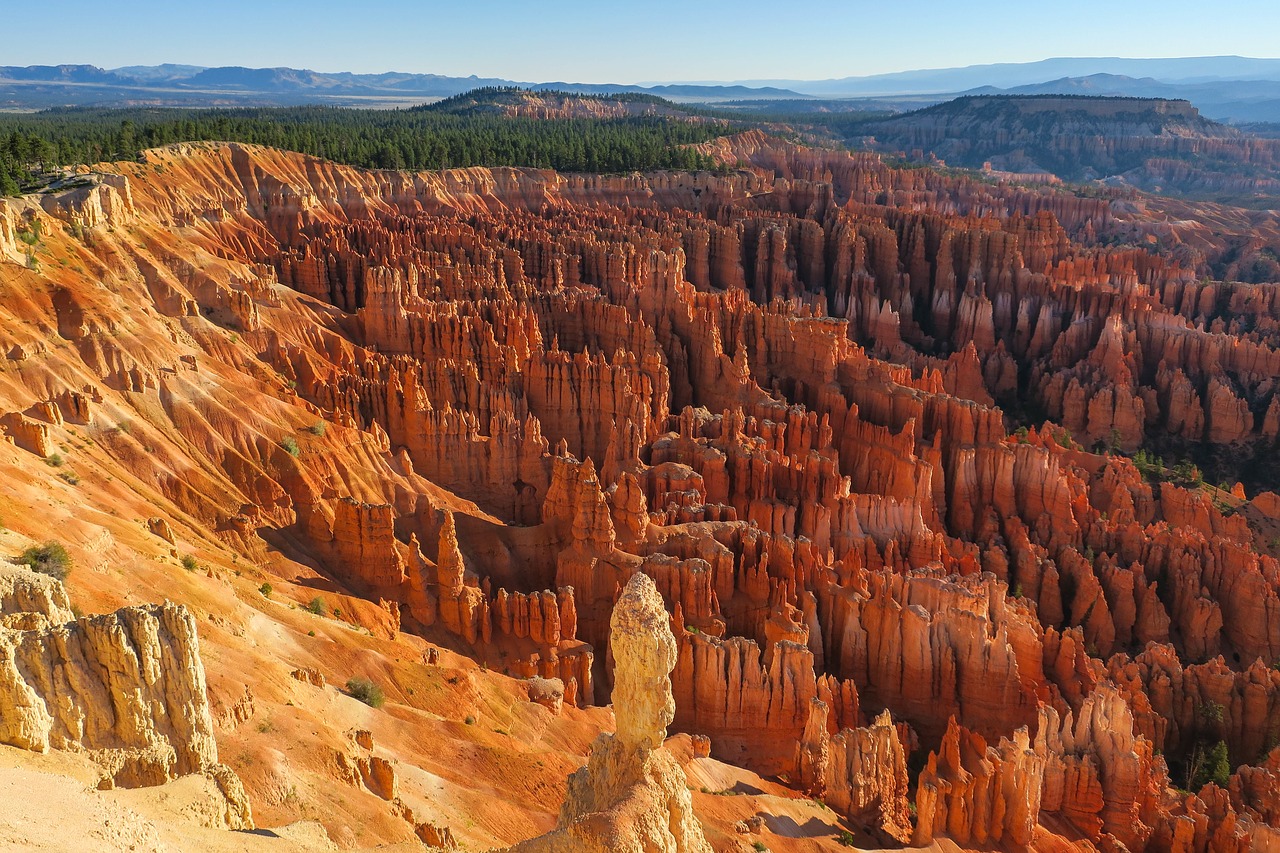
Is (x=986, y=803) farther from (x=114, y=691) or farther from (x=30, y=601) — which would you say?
(x=30, y=601)

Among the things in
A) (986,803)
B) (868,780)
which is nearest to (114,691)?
(868,780)

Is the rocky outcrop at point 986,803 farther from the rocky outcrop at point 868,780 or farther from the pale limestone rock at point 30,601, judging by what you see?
the pale limestone rock at point 30,601

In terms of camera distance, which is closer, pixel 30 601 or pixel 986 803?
pixel 30 601

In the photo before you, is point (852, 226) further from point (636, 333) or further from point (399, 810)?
point (399, 810)

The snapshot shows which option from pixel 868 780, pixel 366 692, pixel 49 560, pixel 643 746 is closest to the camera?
pixel 643 746

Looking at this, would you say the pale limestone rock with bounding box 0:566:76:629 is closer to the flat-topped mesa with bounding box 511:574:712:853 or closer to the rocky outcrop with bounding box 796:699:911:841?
the flat-topped mesa with bounding box 511:574:712:853

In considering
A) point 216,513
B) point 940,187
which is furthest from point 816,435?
point 940,187
